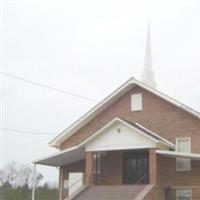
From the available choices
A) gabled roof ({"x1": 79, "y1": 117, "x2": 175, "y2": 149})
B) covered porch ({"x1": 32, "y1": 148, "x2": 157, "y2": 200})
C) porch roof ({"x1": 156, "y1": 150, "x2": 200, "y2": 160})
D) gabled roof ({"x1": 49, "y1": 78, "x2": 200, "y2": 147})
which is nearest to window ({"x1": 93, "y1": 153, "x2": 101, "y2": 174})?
covered porch ({"x1": 32, "y1": 148, "x2": 157, "y2": 200})

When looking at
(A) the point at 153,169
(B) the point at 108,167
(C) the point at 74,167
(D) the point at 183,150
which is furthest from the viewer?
(C) the point at 74,167

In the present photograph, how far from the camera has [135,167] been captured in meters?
32.4

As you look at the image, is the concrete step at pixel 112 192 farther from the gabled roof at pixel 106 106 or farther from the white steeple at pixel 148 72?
the white steeple at pixel 148 72

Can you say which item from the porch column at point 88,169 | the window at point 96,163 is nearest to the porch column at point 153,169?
the porch column at point 88,169

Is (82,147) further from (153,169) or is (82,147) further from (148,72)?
(148,72)

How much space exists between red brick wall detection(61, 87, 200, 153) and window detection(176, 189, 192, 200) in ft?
7.43

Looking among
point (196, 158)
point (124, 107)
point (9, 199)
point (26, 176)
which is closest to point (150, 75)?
point (124, 107)

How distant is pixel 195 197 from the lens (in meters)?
30.0

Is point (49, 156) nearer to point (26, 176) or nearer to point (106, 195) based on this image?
point (106, 195)

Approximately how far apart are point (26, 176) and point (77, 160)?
59389mm

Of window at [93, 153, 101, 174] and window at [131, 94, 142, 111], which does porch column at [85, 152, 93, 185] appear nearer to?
window at [93, 153, 101, 174]

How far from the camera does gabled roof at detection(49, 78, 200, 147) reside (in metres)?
31.8

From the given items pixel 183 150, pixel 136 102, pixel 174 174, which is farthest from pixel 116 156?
pixel 183 150

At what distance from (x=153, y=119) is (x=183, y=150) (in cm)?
277
